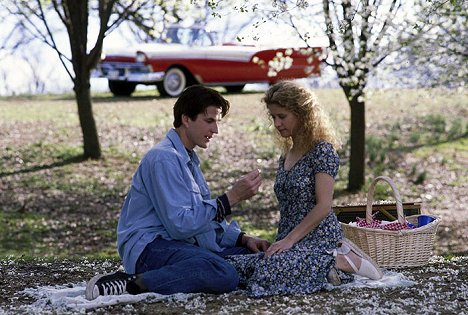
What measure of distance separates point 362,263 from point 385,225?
76 centimetres

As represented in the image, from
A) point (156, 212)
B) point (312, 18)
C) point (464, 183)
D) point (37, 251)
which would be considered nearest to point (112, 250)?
point (37, 251)

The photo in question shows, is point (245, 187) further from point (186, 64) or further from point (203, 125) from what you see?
point (186, 64)

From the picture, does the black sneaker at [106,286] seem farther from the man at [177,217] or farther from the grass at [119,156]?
the grass at [119,156]

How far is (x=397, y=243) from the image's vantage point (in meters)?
6.51

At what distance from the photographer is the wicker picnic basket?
255 inches

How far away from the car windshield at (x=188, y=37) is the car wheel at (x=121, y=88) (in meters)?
1.38

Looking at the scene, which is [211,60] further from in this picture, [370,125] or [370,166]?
[370,166]

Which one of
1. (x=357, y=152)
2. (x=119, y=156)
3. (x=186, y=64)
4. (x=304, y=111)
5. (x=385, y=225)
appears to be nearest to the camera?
(x=304, y=111)

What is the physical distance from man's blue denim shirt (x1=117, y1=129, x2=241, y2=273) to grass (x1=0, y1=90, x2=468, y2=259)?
4658 mm

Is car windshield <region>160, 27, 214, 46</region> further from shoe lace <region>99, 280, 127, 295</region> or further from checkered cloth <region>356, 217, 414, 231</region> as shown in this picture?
shoe lace <region>99, 280, 127, 295</region>

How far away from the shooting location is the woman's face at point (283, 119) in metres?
5.94

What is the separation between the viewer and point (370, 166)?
14.1 m

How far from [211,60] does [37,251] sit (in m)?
9.20

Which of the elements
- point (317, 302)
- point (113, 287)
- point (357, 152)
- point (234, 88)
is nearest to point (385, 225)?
point (317, 302)
